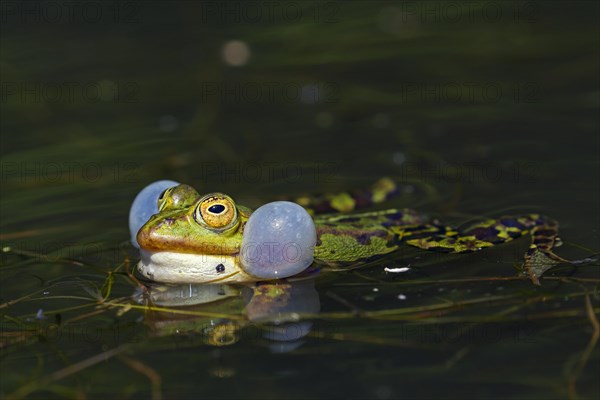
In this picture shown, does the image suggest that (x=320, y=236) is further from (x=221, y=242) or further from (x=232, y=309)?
(x=232, y=309)

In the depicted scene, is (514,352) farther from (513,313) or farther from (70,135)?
(70,135)

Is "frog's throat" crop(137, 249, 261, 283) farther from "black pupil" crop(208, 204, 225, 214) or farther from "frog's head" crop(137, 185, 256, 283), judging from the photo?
"black pupil" crop(208, 204, 225, 214)

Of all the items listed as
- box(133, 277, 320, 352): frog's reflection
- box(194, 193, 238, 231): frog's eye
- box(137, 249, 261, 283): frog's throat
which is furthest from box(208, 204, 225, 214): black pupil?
box(133, 277, 320, 352): frog's reflection

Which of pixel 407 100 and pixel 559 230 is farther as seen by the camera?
pixel 407 100

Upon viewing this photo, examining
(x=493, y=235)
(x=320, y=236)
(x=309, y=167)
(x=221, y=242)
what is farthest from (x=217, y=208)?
A: (x=309, y=167)

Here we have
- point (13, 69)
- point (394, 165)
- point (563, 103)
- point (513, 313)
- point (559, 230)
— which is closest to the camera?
point (513, 313)

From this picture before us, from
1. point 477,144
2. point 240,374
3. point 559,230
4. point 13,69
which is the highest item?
point 13,69

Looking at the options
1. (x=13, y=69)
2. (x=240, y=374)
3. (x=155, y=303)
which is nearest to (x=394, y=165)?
(x=155, y=303)
